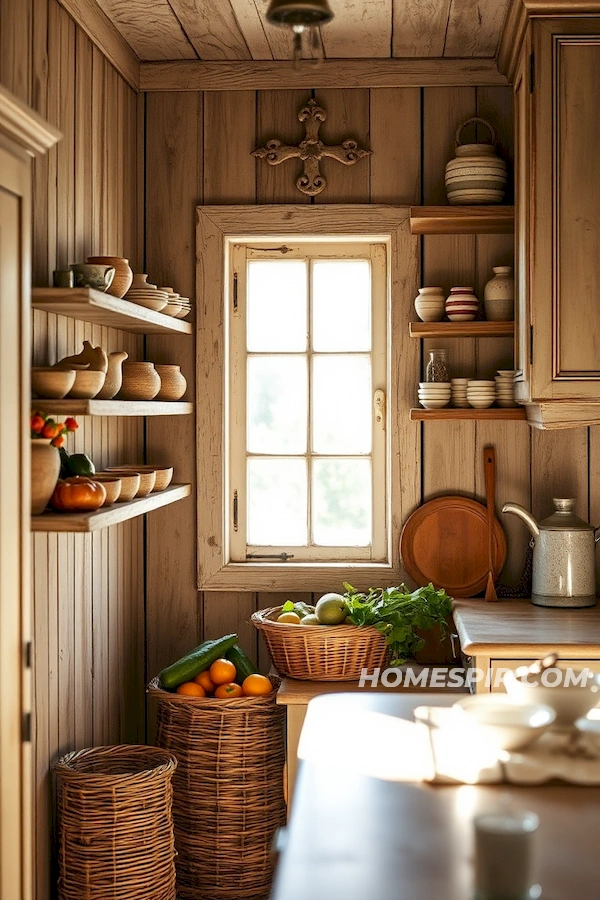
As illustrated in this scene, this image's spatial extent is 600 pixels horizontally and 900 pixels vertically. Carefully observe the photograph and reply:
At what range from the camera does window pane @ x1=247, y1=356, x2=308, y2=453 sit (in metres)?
3.77

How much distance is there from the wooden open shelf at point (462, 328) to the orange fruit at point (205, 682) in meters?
1.31

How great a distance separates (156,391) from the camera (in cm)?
313

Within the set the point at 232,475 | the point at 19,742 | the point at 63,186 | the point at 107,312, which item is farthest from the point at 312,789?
the point at 232,475

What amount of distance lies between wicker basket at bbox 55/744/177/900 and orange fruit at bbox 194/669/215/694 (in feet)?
1.48

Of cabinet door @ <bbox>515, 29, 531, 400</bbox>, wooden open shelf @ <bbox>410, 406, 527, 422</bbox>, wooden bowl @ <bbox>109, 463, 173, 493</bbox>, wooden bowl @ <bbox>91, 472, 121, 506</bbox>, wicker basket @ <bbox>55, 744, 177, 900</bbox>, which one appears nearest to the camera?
wooden bowl @ <bbox>91, 472, 121, 506</bbox>

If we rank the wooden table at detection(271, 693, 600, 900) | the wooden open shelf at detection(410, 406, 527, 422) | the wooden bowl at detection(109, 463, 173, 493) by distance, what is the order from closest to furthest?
1. the wooden table at detection(271, 693, 600, 900)
2. the wooden bowl at detection(109, 463, 173, 493)
3. the wooden open shelf at detection(410, 406, 527, 422)

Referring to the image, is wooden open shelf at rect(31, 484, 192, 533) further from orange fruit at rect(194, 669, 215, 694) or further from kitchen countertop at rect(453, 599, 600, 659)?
kitchen countertop at rect(453, 599, 600, 659)

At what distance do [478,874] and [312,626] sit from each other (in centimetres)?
194

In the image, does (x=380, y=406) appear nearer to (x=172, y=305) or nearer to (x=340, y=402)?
(x=340, y=402)

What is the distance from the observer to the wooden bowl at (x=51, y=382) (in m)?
2.38

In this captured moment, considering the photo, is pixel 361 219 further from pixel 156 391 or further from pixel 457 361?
pixel 156 391

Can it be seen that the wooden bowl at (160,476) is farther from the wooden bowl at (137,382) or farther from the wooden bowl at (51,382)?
the wooden bowl at (51,382)

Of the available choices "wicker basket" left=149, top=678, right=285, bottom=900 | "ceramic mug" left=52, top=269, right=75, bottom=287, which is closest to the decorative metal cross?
"ceramic mug" left=52, top=269, right=75, bottom=287

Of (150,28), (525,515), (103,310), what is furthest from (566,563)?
(150,28)
